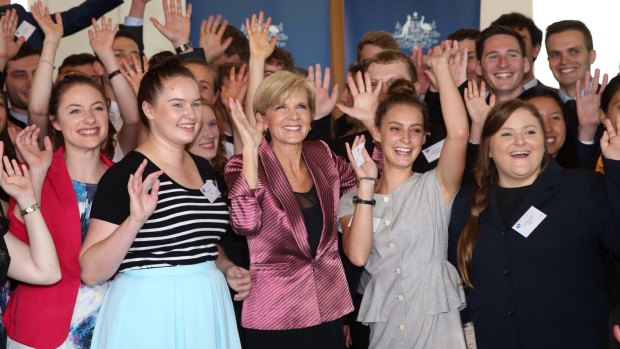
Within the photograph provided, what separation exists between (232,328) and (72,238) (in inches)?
29.5

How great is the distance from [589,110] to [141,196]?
246 cm

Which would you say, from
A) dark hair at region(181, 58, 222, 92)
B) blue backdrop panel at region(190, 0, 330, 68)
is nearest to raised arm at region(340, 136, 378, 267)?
dark hair at region(181, 58, 222, 92)

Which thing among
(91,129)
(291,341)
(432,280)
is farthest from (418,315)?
(91,129)

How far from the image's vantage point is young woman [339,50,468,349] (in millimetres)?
3311

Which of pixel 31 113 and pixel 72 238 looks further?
pixel 31 113

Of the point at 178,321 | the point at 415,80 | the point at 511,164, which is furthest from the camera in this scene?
the point at 415,80

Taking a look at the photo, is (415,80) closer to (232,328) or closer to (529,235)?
(529,235)

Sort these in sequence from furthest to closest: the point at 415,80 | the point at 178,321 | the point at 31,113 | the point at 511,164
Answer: the point at 415,80
the point at 31,113
the point at 511,164
the point at 178,321

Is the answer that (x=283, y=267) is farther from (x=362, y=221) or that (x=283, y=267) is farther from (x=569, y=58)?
(x=569, y=58)

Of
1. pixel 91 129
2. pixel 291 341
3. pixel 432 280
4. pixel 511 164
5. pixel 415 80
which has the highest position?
pixel 415 80

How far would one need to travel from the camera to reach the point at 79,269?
319 centimetres

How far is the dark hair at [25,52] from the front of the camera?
500 centimetres

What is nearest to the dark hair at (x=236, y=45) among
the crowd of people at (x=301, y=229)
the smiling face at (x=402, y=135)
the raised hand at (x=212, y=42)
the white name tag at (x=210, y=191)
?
the raised hand at (x=212, y=42)

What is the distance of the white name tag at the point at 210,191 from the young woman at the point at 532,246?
3.36 ft
